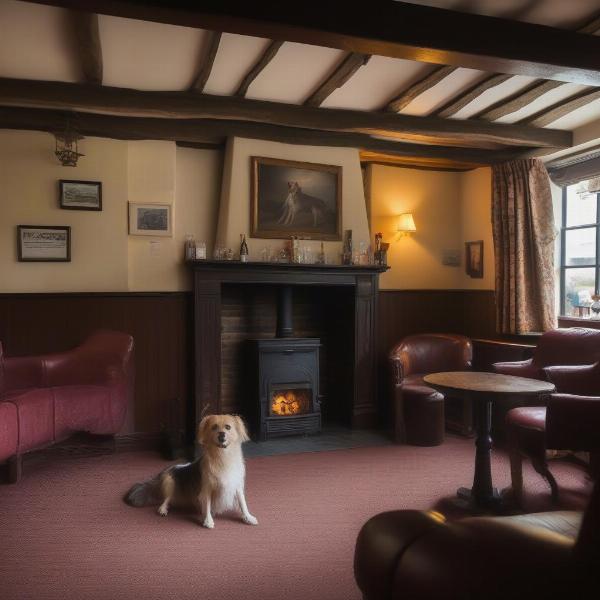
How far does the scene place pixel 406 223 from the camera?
5781 millimetres

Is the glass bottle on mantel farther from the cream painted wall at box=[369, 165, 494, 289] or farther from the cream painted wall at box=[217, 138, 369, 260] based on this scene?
the cream painted wall at box=[369, 165, 494, 289]

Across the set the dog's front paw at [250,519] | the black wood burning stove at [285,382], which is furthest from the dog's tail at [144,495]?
the black wood burning stove at [285,382]

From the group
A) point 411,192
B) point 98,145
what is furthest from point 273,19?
point 411,192

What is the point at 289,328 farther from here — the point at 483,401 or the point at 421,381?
the point at 483,401

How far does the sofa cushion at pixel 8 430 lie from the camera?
3.46 meters

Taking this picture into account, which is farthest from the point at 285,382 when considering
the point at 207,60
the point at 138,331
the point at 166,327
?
the point at 207,60

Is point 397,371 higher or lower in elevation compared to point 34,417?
higher

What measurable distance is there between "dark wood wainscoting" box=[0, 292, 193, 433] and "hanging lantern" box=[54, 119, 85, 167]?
1.12 meters

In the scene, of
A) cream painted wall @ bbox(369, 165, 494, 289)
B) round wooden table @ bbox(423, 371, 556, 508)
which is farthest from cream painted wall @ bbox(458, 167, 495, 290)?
round wooden table @ bbox(423, 371, 556, 508)

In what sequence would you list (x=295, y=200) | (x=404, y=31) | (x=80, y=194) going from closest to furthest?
1. (x=404, y=31)
2. (x=80, y=194)
3. (x=295, y=200)

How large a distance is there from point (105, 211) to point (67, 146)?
626 millimetres

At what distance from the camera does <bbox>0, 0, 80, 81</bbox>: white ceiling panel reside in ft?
10.4

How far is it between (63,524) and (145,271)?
2.36 m

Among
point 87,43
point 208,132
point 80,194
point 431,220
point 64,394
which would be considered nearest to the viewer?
point 87,43
